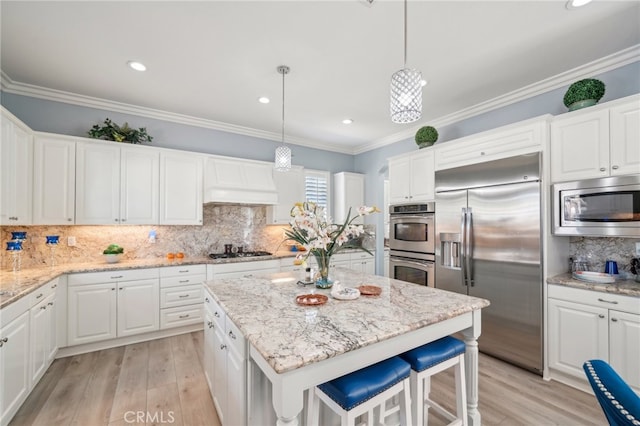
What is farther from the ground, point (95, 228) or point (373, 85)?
point (373, 85)

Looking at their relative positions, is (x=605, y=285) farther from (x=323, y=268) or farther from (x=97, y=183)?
(x=97, y=183)

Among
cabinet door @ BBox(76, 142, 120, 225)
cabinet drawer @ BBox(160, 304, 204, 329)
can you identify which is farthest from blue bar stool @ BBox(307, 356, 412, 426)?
cabinet door @ BBox(76, 142, 120, 225)

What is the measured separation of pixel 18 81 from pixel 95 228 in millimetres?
1739

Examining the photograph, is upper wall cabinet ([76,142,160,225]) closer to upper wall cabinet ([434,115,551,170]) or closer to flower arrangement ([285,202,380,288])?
flower arrangement ([285,202,380,288])

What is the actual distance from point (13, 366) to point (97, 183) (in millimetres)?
2046

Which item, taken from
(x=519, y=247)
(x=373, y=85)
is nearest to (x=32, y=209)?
(x=373, y=85)

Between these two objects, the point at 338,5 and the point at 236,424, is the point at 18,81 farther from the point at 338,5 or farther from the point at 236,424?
the point at 236,424

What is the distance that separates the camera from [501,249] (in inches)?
112

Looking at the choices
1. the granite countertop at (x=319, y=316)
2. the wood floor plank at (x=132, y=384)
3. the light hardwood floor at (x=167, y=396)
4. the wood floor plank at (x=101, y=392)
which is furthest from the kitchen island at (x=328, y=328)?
the wood floor plank at (x=101, y=392)

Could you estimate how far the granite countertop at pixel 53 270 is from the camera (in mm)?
2039

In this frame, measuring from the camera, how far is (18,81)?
3014mm

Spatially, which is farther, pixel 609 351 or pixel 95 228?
pixel 95 228

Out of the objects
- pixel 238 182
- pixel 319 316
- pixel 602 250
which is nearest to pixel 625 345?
pixel 602 250

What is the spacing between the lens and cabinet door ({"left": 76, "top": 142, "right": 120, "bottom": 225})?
323cm
